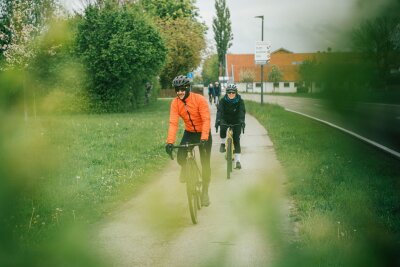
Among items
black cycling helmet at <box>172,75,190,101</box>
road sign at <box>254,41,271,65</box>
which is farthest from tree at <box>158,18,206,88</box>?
road sign at <box>254,41,271,65</box>

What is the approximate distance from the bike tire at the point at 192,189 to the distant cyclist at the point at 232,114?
3269 mm

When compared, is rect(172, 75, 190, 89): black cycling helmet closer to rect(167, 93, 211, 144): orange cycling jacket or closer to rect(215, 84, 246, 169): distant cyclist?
rect(167, 93, 211, 144): orange cycling jacket

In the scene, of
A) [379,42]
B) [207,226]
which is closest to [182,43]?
[207,226]

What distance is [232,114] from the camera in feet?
33.7

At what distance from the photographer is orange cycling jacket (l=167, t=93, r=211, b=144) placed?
6348mm

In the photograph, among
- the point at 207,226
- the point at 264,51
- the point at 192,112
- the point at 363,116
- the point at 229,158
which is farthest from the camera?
the point at 229,158

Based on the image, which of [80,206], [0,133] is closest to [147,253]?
[80,206]

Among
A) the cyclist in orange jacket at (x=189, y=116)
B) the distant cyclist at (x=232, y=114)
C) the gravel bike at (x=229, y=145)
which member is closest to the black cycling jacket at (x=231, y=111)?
the distant cyclist at (x=232, y=114)

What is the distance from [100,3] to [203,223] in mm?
13108

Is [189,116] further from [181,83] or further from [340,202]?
[340,202]

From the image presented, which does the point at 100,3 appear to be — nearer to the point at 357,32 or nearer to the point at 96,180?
the point at 96,180

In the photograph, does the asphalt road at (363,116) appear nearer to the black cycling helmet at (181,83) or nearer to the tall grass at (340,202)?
the tall grass at (340,202)

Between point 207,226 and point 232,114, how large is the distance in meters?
4.49

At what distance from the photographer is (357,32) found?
1119 mm
